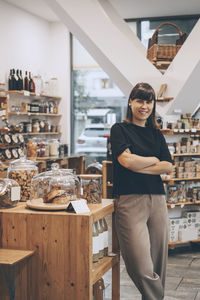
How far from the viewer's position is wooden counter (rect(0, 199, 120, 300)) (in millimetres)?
2414

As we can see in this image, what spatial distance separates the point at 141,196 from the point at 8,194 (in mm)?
828

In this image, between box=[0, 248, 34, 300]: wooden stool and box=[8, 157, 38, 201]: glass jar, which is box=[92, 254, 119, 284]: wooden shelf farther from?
box=[8, 157, 38, 201]: glass jar

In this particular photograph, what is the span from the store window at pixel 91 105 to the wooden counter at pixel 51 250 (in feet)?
21.2

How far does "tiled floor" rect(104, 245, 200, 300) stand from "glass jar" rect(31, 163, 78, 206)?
1.44 m

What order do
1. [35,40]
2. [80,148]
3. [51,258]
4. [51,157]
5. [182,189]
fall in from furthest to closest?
[80,148]
[35,40]
[51,157]
[182,189]
[51,258]

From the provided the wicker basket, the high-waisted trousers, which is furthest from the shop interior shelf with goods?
the high-waisted trousers

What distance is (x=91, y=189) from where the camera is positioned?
286cm

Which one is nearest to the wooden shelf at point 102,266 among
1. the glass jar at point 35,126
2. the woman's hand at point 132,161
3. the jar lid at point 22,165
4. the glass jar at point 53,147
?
the woman's hand at point 132,161

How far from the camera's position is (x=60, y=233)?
8.03 feet

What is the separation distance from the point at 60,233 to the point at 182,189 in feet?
10.4

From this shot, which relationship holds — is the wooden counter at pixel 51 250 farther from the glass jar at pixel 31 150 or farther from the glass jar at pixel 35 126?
the glass jar at pixel 35 126

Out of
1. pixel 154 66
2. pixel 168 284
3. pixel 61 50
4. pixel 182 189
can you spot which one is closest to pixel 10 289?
pixel 168 284

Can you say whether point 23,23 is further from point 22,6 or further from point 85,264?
point 85,264

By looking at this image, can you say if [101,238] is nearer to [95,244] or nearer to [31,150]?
[95,244]
